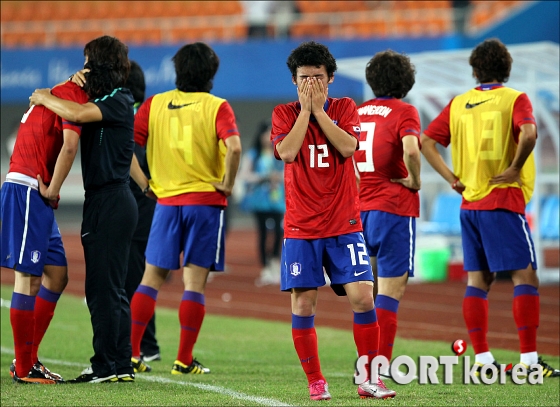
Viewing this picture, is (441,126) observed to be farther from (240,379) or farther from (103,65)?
(103,65)

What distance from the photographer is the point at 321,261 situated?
530 centimetres

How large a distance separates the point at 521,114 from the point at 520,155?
0.27 metres

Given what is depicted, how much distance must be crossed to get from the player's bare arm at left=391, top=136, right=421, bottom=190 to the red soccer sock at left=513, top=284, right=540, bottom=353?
3.44 feet

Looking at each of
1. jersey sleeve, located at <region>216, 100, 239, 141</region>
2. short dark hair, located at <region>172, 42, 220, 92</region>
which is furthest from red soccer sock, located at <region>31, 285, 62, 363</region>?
short dark hair, located at <region>172, 42, 220, 92</region>

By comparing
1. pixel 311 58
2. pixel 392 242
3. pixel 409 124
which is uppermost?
pixel 311 58

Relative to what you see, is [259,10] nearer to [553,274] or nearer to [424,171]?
[424,171]

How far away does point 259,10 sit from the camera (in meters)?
25.5

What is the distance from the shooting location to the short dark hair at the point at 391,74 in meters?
6.49

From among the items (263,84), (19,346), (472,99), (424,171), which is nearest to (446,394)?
(472,99)

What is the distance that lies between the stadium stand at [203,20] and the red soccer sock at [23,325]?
1801 centimetres

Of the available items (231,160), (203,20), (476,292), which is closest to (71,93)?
(231,160)

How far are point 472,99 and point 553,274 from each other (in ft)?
25.7

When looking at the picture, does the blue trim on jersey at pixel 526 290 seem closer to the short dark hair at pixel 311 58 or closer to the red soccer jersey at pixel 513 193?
the red soccer jersey at pixel 513 193

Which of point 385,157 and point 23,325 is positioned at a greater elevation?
point 385,157
